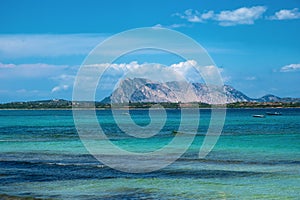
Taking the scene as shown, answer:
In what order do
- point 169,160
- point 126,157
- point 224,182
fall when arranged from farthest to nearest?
point 126,157 < point 169,160 < point 224,182

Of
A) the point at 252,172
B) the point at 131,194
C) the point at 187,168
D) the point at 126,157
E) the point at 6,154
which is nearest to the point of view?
the point at 131,194

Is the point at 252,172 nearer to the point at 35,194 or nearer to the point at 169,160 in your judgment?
the point at 169,160

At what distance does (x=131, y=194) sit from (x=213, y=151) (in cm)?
2144

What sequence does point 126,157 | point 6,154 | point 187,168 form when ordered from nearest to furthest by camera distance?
1. point 187,168
2. point 126,157
3. point 6,154

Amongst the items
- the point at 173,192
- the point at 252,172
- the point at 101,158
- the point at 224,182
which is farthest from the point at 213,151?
the point at 173,192

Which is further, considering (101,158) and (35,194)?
(101,158)

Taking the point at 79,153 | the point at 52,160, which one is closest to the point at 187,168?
the point at 52,160

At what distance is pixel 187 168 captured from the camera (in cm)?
3275

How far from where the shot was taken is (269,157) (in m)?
39.3

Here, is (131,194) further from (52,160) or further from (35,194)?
(52,160)

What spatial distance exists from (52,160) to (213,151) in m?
14.5

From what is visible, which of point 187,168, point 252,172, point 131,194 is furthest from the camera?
point 187,168

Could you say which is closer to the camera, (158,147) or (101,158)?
(101,158)

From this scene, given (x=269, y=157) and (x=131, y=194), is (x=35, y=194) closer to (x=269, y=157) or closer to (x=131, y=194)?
(x=131, y=194)
